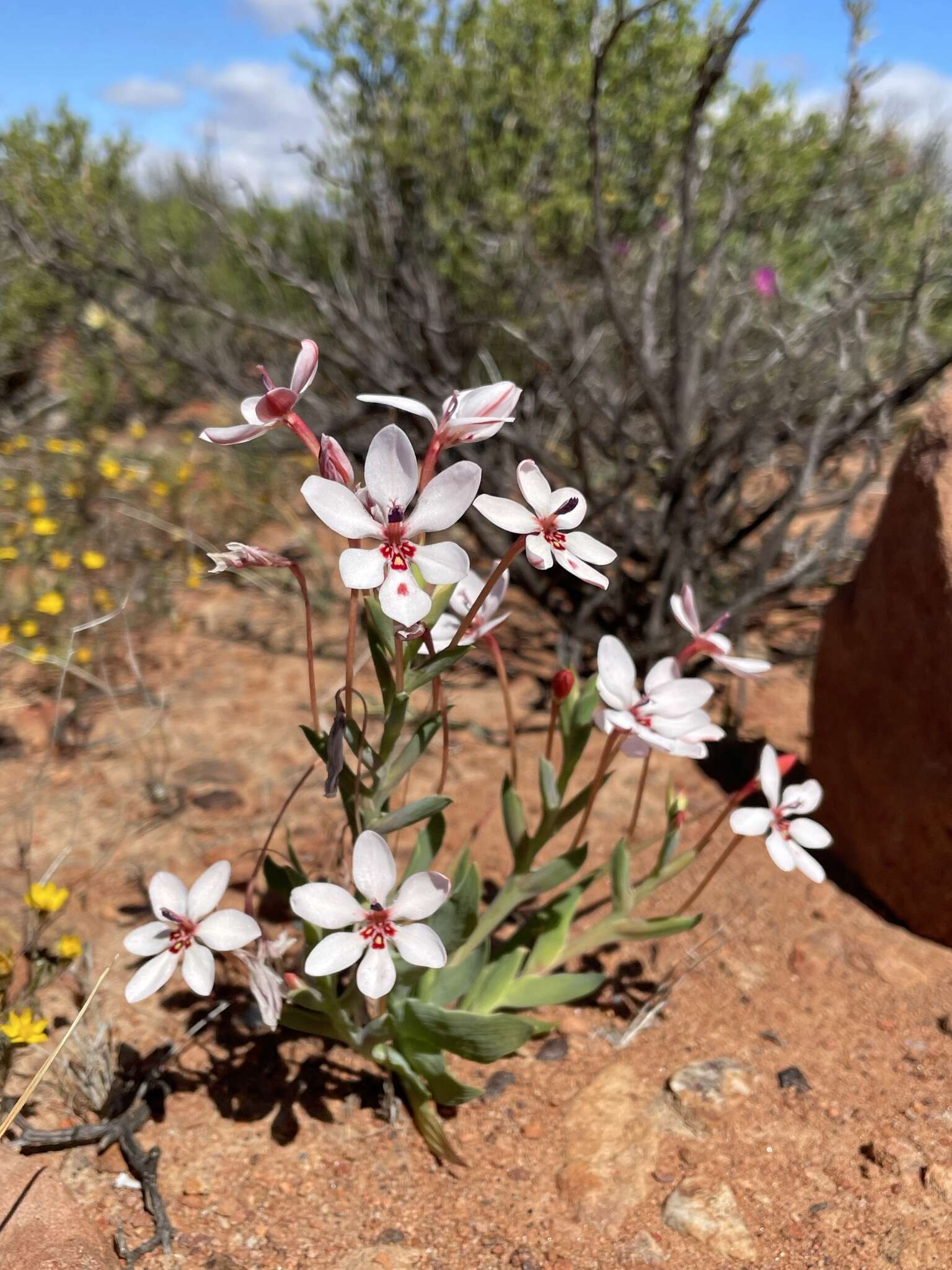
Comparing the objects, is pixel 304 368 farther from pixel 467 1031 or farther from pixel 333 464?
pixel 467 1031

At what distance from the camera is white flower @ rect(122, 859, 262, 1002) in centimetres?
144

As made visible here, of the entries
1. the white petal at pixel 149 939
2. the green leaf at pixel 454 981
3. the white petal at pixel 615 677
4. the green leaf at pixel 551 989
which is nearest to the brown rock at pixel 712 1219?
the green leaf at pixel 551 989

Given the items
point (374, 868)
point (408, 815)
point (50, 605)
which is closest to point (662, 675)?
point (408, 815)

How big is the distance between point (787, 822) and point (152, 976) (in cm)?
112

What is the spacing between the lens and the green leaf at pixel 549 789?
1.75m

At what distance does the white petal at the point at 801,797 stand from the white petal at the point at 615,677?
367 mm

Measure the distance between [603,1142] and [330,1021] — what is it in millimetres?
533

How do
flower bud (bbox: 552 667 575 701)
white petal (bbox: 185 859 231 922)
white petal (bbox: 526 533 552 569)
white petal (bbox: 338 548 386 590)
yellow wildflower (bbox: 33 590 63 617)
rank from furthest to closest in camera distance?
yellow wildflower (bbox: 33 590 63 617) → flower bud (bbox: 552 667 575 701) → white petal (bbox: 185 859 231 922) → white petal (bbox: 526 533 552 569) → white petal (bbox: 338 548 386 590)

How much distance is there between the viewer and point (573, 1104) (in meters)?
1.82

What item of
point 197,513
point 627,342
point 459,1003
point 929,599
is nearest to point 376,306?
point 197,513

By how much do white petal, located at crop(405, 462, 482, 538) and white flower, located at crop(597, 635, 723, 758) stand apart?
45 cm

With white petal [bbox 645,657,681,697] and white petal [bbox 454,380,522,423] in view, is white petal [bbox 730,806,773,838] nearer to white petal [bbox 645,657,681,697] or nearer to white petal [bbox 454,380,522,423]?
white petal [bbox 645,657,681,697]

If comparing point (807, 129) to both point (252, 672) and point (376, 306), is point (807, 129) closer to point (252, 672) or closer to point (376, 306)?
point (376, 306)

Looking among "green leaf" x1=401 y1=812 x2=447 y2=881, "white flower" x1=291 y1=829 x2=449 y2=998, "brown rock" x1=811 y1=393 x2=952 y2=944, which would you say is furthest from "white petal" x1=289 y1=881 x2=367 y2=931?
"brown rock" x1=811 y1=393 x2=952 y2=944
